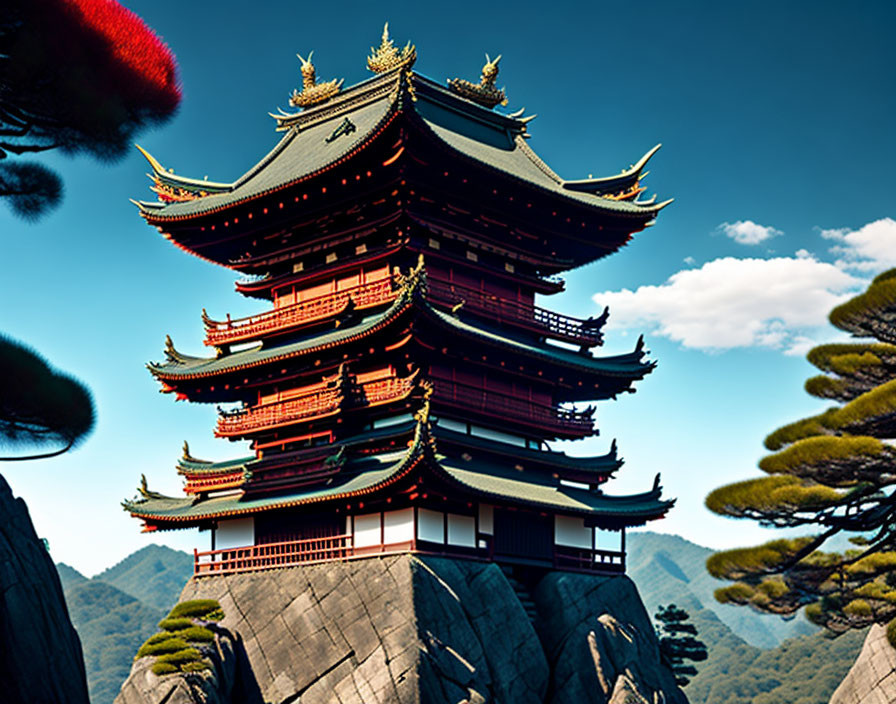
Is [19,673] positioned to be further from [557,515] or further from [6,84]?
[557,515]

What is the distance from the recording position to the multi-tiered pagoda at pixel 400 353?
33.2m

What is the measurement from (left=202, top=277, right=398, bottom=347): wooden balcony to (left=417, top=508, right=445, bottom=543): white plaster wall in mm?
7199

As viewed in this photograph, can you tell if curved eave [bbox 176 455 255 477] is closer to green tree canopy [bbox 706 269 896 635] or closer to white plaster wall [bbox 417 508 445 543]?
white plaster wall [bbox 417 508 445 543]

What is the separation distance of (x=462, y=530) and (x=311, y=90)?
67.5 ft

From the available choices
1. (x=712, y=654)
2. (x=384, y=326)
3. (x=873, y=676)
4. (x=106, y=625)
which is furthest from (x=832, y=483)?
(x=106, y=625)

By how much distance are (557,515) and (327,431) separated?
8526mm

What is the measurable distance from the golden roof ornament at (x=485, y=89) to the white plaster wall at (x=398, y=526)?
19.2m

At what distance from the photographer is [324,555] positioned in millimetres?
33156

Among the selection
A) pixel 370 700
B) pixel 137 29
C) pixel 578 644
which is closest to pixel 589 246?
pixel 578 644

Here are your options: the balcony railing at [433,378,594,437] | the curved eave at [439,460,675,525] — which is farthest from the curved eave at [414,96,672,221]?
the curved eave at [439,460,675,525]

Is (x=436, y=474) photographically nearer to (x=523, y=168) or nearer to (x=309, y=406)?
(x=309, y=406)

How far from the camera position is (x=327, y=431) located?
3497cm

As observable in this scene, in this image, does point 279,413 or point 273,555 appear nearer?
point 273,555

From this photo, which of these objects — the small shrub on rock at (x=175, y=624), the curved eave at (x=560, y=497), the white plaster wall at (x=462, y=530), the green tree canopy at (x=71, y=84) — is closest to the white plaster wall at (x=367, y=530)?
the white plaster wall at (x=462, y=530)
